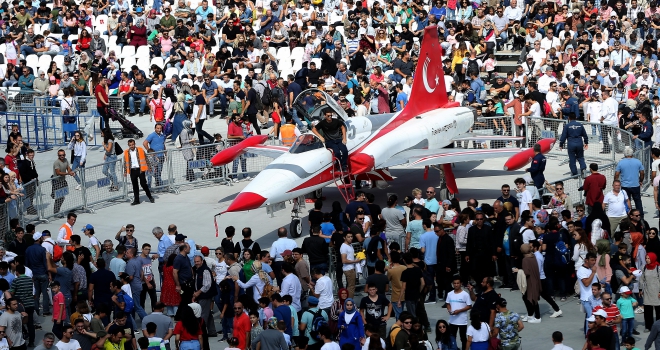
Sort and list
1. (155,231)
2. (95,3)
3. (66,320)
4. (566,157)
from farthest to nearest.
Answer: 1. (95,3)
2. (566,157)
3. (155,231)
4. (66,320)

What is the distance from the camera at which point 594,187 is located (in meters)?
21.4

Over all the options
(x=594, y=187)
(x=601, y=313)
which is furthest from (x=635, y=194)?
(x=601, y=313)

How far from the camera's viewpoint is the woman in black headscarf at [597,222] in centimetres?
1911

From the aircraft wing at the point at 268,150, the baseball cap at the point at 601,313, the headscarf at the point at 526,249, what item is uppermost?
the aircraft wing at the point at 268,150

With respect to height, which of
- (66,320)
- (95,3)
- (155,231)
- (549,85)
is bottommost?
(66,320)

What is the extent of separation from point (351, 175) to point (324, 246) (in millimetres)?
4930

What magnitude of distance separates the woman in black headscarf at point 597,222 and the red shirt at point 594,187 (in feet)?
4.03

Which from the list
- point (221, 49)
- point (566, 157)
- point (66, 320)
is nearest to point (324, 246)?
point (66, 320)

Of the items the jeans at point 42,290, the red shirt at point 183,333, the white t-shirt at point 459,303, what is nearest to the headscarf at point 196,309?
the red shirt at point 183,333

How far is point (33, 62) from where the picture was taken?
35906 mm

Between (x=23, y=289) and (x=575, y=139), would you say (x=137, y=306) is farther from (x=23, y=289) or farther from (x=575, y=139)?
(x=575, y=139)

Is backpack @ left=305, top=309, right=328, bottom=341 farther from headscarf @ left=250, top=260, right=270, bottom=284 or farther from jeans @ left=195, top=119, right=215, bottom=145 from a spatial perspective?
jeans @ left=195, top=119, right=215, bottom=145

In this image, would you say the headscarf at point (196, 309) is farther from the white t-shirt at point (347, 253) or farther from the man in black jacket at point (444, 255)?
the man in black jacket at point (444, 255)

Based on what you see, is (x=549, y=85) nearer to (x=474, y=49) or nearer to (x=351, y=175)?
(x=474, y=49)
